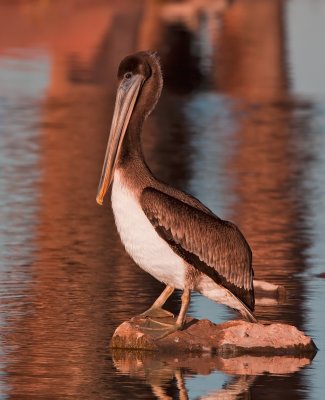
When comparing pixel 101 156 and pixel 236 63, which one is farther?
pixel 236 63

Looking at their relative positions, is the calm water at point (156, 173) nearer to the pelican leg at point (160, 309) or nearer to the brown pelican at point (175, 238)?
the pelican leg at point (160, 309)

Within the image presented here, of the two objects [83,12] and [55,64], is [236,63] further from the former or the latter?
[83,12]

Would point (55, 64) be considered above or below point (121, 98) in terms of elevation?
below

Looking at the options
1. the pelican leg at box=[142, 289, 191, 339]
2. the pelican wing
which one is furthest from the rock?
the pelican wing

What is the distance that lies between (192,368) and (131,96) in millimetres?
1877

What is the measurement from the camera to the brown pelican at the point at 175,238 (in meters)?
10.4

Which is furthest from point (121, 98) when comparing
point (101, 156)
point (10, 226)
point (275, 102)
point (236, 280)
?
point (275, 102)

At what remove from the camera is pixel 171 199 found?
34.8ft

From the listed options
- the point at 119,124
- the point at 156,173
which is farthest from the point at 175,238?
the point at 156,173

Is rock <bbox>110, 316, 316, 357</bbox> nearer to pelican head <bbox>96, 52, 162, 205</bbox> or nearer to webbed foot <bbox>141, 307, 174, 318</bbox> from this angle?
webbed foot <bbox>141, 307, 174, 318</bbox>

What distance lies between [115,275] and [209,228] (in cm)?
256

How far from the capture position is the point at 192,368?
10.0 m

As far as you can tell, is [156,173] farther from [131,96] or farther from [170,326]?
[170,326]

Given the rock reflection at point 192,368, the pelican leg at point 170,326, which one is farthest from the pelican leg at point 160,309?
the rock reflection at point 192,368
